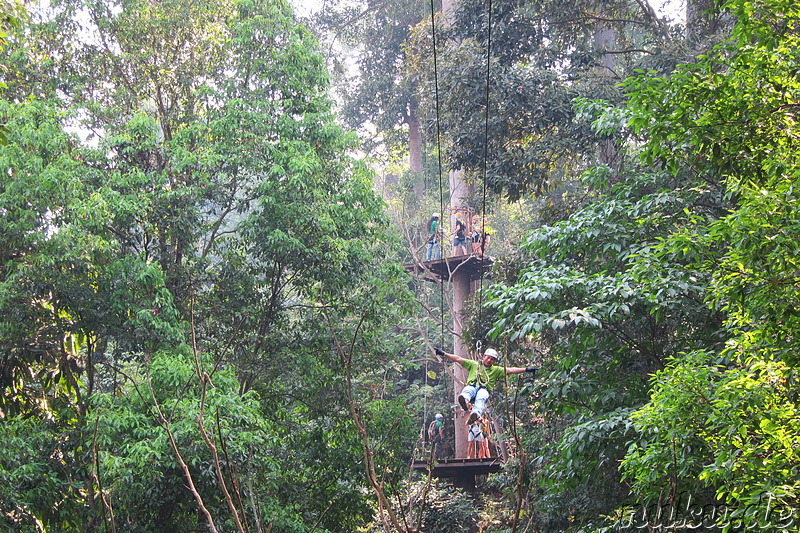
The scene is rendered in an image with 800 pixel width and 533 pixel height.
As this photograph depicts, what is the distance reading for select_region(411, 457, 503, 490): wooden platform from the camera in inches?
527

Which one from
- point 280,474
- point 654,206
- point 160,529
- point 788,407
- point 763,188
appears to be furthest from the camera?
point 280,474

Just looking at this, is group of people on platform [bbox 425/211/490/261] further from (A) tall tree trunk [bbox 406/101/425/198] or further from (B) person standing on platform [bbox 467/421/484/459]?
(A) tall tree trunk [bbox 406/101/425/198]

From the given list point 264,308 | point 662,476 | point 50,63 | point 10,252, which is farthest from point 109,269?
point 662,476

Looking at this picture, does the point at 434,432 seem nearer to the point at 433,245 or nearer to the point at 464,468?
the point at 464,468

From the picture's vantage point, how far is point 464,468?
44.6ft

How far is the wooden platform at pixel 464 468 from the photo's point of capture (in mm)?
13398

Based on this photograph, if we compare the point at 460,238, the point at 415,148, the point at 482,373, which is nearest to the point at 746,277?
the point at 482,373

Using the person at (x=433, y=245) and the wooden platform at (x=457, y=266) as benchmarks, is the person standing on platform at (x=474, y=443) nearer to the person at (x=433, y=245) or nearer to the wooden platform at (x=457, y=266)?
the wooden platform at (x=457, y=266)

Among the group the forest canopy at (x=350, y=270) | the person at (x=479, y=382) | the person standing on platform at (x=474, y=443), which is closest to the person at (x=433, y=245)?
the forest canopy at (x=350, y=270)

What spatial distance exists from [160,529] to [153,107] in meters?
5.99

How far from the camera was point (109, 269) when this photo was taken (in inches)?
364

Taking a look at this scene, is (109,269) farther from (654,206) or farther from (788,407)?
(788,407)

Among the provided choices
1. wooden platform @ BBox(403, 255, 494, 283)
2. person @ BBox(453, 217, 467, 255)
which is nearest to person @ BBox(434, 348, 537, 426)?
wooden platform @ BBox(403, 255, 494, 283)

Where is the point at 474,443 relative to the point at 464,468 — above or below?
above
